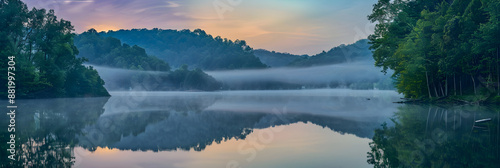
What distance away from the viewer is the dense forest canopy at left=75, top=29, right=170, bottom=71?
15525 cm

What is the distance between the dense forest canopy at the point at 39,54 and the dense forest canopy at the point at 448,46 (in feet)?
165

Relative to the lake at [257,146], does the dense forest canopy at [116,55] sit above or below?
above

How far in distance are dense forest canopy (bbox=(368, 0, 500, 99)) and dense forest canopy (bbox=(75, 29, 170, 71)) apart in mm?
119076

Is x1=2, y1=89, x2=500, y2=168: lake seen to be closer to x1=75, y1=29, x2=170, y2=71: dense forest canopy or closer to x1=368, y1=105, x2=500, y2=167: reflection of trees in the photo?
x1=368, y1=105, x2=500, y2=167: reflection of trees

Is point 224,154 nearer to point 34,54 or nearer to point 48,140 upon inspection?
point 48,140

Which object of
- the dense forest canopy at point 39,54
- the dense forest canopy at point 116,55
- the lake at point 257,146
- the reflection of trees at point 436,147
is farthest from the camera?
the dense forest canopy at point 116,55

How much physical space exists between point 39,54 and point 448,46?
2239 inches

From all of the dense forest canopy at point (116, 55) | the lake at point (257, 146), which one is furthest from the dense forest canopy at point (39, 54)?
the dense forest canopy at point (116, 55)

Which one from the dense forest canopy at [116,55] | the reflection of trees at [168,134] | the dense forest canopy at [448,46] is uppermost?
the dense forest canopy at [116,55]

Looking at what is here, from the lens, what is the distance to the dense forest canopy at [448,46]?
34.4 metres

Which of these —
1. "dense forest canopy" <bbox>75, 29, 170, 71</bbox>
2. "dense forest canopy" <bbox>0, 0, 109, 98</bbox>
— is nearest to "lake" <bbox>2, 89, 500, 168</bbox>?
"dense forest canopy" <bbox>0, 0, 109, 98</bbox>

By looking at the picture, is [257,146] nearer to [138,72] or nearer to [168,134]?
[168,134]

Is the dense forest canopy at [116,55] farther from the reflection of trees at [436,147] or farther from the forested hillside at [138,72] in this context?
the reflection of trees at [436,147]

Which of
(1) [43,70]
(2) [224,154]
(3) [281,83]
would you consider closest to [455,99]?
(2) [224,154]
